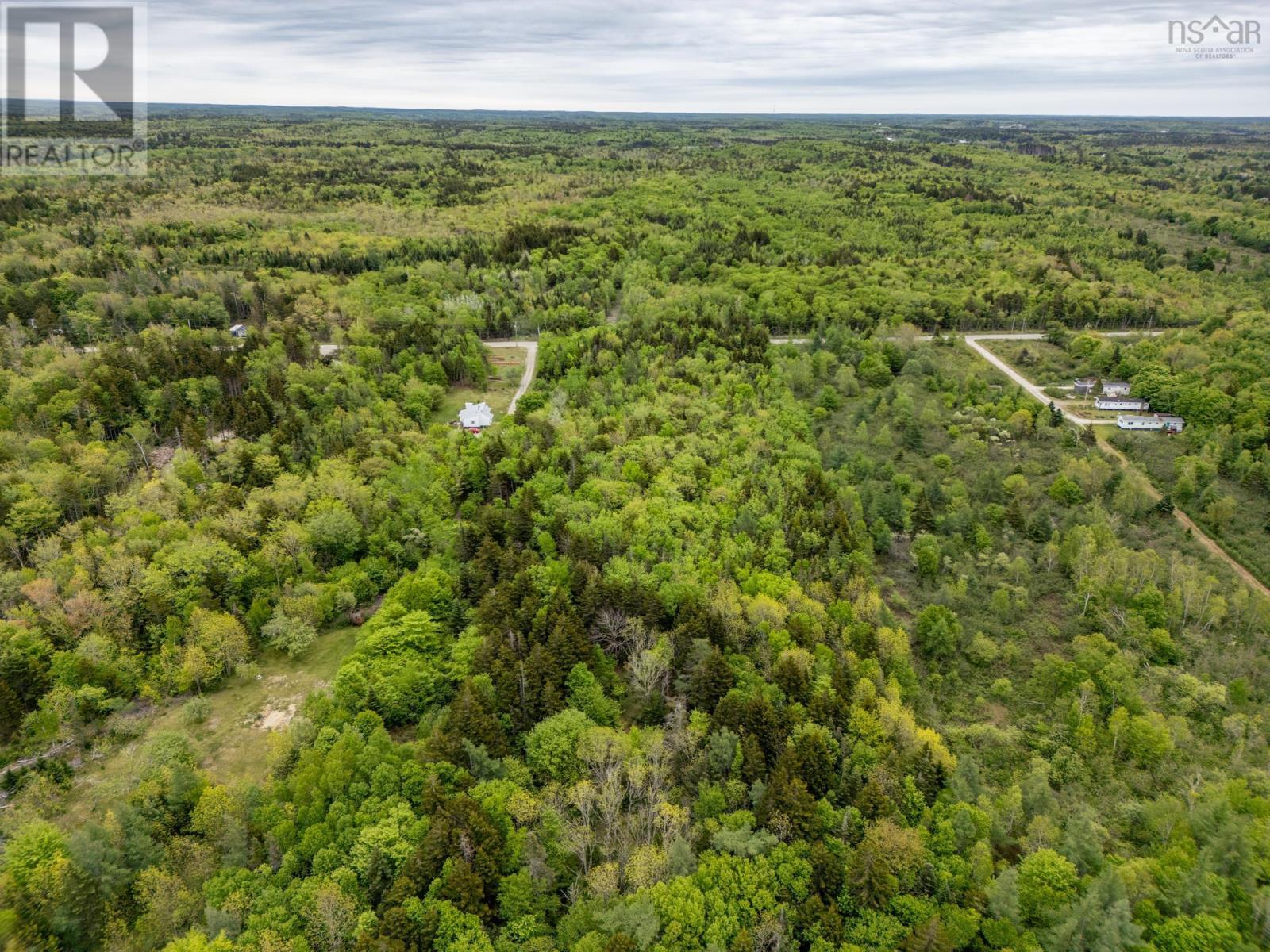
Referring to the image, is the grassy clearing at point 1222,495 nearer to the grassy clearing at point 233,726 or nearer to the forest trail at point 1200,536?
the forest trail at point 1200,536

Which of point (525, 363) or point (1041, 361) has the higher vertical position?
point (1041, 361)

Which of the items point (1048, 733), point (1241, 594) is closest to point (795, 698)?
point (1048, 733)

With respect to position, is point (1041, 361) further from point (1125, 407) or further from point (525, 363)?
point (525, 363)

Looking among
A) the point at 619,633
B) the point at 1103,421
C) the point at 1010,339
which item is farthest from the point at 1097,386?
the point at 619,633

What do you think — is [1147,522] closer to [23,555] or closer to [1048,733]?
[1048,733]

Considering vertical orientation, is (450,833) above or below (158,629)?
below

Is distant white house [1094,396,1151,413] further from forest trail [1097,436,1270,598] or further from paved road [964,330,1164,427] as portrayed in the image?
forest trail [1097,436,1270,598]

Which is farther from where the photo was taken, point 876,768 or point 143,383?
point 143,383

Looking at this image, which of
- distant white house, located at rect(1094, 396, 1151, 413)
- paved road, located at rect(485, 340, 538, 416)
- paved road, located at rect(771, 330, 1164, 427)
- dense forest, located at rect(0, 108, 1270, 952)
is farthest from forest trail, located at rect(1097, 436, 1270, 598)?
paved road, located at rect(485, 340, 538, 416)
